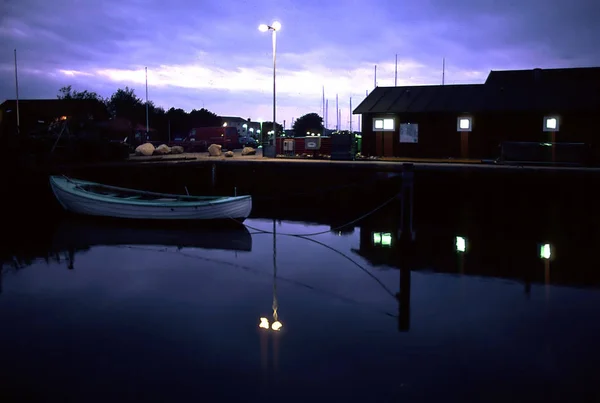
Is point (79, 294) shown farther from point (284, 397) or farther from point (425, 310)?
point (425, 310)

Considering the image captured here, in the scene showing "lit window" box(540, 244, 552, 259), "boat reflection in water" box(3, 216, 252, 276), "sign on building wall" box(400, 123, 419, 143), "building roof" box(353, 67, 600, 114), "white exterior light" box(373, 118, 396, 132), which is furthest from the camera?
"white exterior light" box(373, 118, 396, 132)

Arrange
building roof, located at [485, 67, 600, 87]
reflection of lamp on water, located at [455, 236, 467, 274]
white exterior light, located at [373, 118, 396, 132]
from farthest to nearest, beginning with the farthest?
white exterior light, located at [373, 118, 396, 132]
building roof, located at [485, 67, 600, 87]
reflection of lamp on water, located at [455, 236, 467, 274]

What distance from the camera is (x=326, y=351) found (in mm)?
8766

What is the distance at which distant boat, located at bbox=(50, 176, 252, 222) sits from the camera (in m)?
20.3

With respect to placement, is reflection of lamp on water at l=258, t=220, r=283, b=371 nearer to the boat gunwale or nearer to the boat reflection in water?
the boat reflection in water

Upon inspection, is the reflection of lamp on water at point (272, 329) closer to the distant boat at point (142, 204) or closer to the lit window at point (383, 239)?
the lit window at point (383, 239)

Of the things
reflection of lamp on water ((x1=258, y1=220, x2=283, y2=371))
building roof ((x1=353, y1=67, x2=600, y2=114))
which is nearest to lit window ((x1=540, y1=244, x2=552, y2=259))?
reflection of lamp on water ((x1=258, y1=220, x2=283, y2=371))

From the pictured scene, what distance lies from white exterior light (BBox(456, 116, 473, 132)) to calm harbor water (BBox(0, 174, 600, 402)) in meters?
12.8

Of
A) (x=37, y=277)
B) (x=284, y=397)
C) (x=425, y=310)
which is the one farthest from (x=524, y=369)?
(x=37, y=277)

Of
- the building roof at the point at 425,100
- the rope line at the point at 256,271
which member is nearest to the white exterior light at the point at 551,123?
the building roof at the point at 425,100

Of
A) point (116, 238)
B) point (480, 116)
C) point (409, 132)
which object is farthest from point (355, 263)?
point (480, 116)

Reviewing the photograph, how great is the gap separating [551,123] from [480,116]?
4054mm

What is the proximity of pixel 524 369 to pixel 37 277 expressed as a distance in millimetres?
12712

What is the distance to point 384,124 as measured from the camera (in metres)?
33.5
